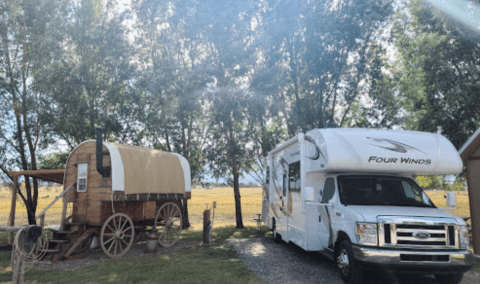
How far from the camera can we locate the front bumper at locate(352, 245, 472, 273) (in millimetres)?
6336

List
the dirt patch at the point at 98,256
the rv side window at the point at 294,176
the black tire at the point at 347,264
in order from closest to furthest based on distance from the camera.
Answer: the black tire at the point at 347,264 < the rv side window at the point at 294,176 < the dirt patch at the point at 98,256

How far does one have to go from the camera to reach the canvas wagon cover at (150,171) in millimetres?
11414

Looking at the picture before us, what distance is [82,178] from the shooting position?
11.8m

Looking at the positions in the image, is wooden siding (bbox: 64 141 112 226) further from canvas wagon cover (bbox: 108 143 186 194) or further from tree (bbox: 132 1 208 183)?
tree (bbox: 132 1 208 183)

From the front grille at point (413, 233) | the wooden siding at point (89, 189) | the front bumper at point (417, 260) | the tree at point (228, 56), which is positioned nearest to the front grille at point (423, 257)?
the front bumper at point (417, 260)

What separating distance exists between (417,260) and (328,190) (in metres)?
2.37

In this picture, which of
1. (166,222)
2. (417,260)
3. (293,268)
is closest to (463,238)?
(417,260)

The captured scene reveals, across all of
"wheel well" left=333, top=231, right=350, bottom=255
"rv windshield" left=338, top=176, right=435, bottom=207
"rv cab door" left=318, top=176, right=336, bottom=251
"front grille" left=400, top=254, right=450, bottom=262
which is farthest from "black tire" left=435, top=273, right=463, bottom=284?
"rv cab door" left=318, top=176, right=336, bottom=251

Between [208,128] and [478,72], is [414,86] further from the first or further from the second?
[208,128]

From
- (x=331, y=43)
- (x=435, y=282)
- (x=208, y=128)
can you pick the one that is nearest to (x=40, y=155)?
(x=208, y=128)

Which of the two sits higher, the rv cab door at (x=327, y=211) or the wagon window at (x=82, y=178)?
the wagon window at (x=82, y=178)

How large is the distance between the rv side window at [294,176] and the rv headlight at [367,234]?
2.88 metres

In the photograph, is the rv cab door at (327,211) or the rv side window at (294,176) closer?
the rv cab door at (327,211)

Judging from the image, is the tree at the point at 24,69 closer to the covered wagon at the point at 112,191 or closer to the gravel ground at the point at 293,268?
the covered wagon at the point at 112,191
